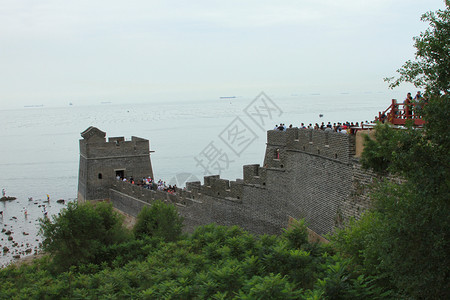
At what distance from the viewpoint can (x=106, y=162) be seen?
34719 mm

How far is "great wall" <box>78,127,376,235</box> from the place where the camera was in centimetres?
1530

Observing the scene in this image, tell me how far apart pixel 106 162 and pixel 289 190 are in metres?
18.9

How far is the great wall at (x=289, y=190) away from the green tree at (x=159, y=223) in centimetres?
256

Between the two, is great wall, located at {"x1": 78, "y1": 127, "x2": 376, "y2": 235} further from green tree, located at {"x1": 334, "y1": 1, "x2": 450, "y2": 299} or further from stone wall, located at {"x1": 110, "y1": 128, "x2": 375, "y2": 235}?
green tree, located at {"x1": 334, "y1": 1, "x2": 450, "y2": 299}

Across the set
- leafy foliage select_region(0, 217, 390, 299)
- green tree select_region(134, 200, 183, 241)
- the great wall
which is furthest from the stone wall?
A: green tree select_region(134, 200, 183, 241)

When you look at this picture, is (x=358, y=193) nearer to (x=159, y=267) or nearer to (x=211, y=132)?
(x=159, y=267)

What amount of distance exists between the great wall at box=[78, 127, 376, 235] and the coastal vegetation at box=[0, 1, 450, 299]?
2.30 metres

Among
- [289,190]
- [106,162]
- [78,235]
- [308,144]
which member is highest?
[308,144]

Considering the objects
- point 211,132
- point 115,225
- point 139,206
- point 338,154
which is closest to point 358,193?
point 338,154

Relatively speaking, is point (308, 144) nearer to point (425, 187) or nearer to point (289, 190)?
point (289, 190)

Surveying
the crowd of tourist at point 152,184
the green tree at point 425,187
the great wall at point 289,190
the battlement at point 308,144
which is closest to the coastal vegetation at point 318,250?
the green tree at point 425,187

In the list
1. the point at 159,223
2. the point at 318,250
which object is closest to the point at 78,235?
the point at 159,223

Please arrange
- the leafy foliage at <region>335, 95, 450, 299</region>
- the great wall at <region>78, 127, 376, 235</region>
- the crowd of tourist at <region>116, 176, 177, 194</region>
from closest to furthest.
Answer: the leafy foliage at <region>335, 95, 450, 299</region> → the great wall at <region>78, 127, 376, 235</region> → the crowd of tourist at <region>116, 176, 177, 194</region>

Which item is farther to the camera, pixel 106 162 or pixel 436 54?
pixel 106 162
